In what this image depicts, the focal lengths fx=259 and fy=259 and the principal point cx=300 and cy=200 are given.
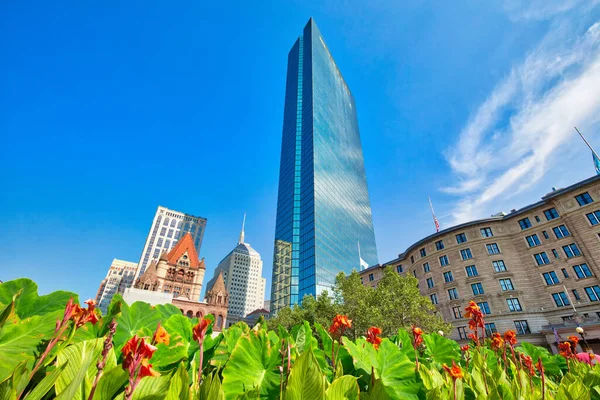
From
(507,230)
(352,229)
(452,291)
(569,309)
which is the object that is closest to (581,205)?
(507,230)

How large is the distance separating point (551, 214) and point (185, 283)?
190ft

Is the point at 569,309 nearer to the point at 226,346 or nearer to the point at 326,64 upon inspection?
the point at 226,346

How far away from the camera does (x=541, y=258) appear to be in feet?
93.2

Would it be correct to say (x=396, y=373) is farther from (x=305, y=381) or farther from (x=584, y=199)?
(x=584, y=199)

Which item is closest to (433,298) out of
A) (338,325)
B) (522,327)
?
(522,327)

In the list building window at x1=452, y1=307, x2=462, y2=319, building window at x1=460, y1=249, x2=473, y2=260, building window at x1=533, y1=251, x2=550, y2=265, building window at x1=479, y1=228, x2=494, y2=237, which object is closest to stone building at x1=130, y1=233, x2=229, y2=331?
building window at x1=452, y1=307, x2=462, y2=319

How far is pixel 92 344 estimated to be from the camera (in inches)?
36.1

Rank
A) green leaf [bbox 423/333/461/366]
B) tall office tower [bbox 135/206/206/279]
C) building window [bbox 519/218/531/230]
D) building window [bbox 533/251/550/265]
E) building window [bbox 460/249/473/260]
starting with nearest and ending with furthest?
green leaf [bbox 423/333/461/366] → building window [bbox 533/251/550/265] → building window [bbox 519/218/531/230] → building window [bbox 460/249/473/260] → tall office tower [bbox 135/206/206/279]

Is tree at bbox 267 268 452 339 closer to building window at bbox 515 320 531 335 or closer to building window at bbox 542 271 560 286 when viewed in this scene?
building window at bbox 515 320 531 335

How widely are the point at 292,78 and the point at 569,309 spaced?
80052 mm

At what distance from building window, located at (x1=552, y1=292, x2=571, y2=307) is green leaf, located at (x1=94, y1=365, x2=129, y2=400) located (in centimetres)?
3771

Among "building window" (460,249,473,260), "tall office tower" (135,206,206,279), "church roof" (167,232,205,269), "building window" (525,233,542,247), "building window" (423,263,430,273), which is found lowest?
"building window" (423,263,430,273)

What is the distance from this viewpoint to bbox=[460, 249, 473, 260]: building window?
31502mm

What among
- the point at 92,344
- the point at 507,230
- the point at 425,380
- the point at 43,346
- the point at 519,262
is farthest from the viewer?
the point at 507,230
